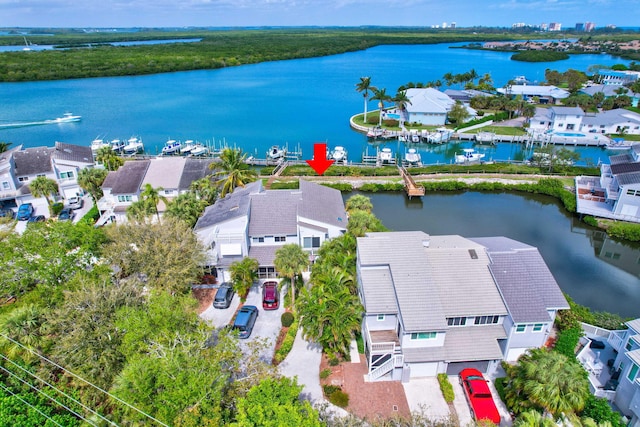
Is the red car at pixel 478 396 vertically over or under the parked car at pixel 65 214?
under

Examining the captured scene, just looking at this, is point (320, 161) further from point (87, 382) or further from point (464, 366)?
point (87, 382)

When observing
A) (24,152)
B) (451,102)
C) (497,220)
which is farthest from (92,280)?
(451,102)

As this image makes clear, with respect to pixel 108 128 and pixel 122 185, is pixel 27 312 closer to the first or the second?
pixel 122 185

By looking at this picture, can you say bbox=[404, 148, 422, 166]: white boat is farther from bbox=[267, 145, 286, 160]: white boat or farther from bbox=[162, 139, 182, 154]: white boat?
bbox=[162, 139, 182, 154]: white boat

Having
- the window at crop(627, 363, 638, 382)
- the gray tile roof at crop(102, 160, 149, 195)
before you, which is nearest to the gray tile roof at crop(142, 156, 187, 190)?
the gray tile roof at crop(102, 160, 149, 195)

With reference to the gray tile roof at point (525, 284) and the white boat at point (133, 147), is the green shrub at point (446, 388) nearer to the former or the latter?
the gray tile roof at point (525, 284)

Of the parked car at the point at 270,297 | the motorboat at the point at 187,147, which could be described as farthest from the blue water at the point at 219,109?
the parked car at the point at 270,297

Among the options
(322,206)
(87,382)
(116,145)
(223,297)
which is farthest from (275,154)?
(87,382)
